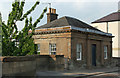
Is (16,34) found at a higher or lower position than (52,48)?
higher

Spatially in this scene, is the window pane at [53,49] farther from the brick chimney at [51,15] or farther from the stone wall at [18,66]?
the stone wall at [18,66]

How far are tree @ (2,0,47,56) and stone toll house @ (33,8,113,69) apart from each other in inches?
304

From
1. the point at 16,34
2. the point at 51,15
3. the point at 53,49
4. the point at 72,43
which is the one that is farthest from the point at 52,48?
the point at 16,34

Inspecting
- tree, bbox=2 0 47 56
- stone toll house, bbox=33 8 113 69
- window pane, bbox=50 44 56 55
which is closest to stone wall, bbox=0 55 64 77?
tree, bbox=2 0 47 56

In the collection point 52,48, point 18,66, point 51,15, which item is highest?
point 51,15

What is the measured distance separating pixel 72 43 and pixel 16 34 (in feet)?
28.5

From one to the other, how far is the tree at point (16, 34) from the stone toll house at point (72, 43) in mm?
7734

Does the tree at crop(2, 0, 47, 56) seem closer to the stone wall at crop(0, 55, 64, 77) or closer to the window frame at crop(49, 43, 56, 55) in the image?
the stone wall at crop(0, 55, 64, 77)

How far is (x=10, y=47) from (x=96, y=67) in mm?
14880

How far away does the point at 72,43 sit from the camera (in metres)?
20.9

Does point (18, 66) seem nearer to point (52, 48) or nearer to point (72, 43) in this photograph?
point (72, 43)

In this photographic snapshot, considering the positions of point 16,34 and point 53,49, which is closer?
point 16,34

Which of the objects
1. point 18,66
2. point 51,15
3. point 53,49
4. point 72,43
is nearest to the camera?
point 18,66

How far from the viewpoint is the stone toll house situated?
20.9 meters
